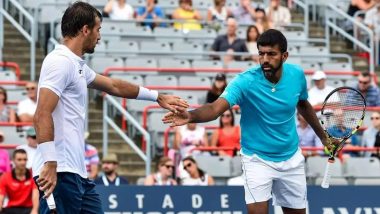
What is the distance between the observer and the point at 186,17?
20.5 metres

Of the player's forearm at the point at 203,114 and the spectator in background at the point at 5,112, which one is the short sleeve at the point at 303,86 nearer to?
the player's forearm at the point at 203,114

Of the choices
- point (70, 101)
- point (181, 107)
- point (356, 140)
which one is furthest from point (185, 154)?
point (70, 101)

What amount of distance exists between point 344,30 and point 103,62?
5.69 m

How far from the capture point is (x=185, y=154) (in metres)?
15.9

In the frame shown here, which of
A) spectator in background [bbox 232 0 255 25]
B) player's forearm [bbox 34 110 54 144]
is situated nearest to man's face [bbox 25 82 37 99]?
spectator in background [bbox 232 0 255 25]

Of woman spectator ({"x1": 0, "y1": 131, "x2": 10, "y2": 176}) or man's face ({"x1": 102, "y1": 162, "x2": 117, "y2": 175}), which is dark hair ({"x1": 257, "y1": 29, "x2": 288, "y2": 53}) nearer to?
man's face ({"x1": 102, "y1": 162, "x2": 117, "y2": 175})

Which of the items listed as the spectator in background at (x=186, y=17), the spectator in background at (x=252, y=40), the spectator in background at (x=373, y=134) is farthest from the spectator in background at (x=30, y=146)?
the spectator in background at (x=186, y=17)

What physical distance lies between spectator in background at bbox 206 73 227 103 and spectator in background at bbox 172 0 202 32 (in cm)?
347

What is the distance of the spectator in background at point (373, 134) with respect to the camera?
1655 cm

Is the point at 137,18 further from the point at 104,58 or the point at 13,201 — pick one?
the point at 13,201

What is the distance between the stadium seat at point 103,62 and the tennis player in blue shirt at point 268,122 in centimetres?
802

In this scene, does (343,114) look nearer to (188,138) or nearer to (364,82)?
(188,138)

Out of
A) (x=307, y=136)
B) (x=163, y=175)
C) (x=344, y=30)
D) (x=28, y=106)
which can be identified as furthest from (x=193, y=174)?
(x=344, y=30)

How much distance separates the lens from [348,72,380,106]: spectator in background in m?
18.0
